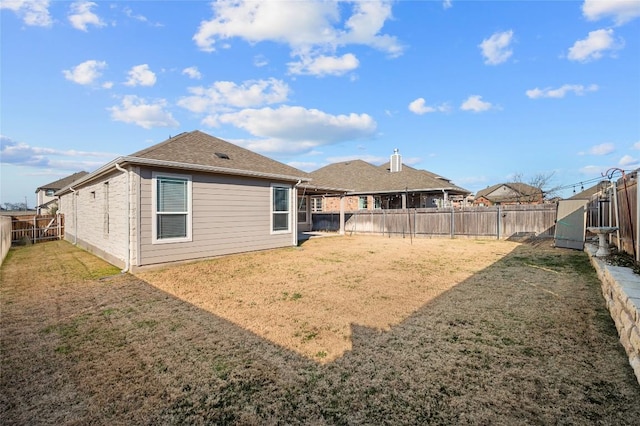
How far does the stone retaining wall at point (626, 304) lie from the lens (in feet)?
9.32

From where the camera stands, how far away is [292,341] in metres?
3.60

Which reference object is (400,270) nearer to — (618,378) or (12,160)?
(618,378)

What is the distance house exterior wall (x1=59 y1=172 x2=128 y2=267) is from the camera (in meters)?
8.01

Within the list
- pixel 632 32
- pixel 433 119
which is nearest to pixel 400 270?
pixel 632 32

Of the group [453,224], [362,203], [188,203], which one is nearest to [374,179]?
[362,203]

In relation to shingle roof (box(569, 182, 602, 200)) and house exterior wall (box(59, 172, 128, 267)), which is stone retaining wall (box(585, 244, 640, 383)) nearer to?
shingle roof (box(569, 182, 602, 200))

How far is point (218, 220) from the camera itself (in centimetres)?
894

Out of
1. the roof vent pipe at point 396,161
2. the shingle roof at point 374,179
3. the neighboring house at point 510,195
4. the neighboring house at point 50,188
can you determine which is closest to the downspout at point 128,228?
the shingle roof at point 374,179

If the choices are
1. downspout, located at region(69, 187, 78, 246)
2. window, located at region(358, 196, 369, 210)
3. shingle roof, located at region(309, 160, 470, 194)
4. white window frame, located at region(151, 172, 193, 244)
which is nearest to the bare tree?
shingle roof, located at region(309, 160, 470, 194)

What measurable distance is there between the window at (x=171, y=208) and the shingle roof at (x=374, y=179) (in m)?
10.3

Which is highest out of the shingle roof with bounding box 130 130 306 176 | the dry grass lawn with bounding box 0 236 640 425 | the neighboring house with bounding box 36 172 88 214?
the neighboring house with bounding box 36 172 88 214

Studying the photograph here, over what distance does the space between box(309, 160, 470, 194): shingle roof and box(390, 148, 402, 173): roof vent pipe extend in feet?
1.43

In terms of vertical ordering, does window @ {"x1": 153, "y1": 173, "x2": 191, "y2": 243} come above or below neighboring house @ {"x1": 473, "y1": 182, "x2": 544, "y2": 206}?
below

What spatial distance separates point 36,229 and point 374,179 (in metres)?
20.6
